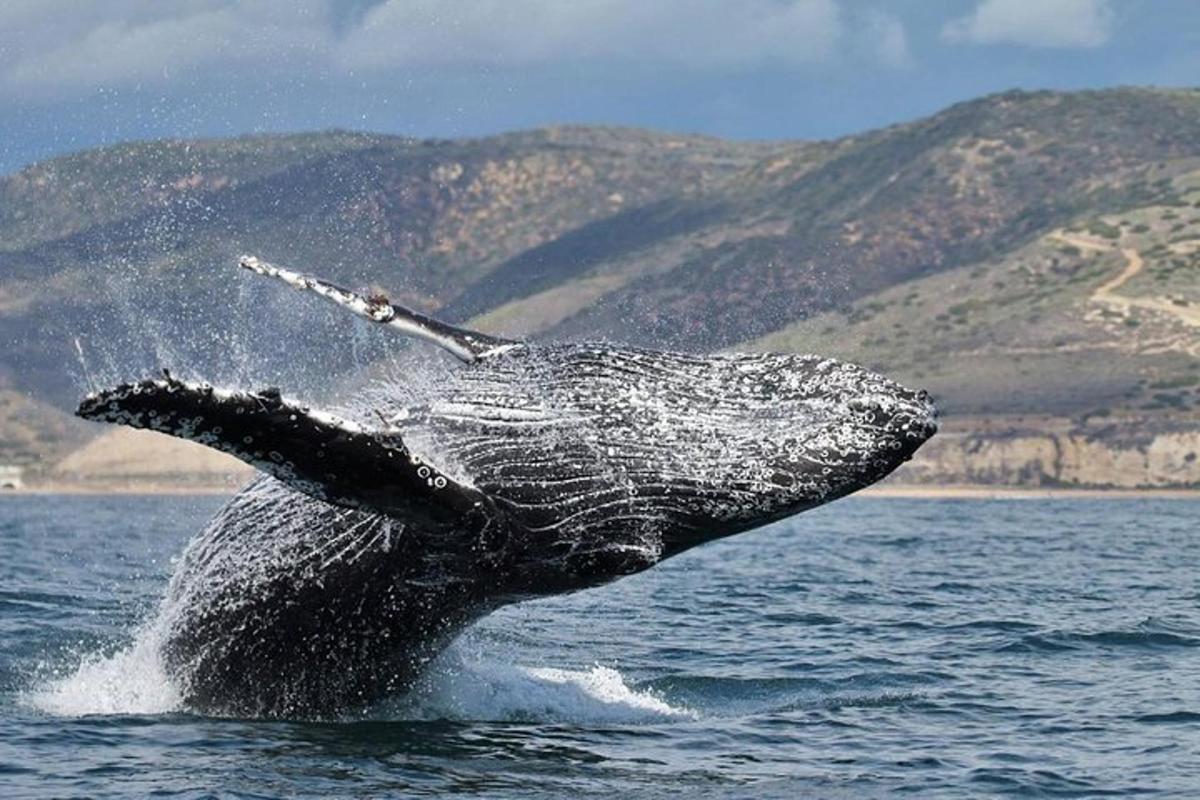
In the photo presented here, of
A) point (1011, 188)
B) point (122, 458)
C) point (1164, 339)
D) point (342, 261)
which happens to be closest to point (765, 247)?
point (1011, 188)

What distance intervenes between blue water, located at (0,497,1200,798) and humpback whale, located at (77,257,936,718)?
84cm

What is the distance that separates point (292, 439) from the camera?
9.14 meters

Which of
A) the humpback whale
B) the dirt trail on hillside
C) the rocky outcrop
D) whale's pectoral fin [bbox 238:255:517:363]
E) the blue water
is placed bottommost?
the blue water

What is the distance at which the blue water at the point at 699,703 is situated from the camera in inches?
414

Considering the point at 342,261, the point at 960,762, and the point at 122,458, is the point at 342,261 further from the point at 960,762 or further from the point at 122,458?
the point at 960,762

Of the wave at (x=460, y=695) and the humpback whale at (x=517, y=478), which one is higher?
the humpback whale at (x=517, y=478)

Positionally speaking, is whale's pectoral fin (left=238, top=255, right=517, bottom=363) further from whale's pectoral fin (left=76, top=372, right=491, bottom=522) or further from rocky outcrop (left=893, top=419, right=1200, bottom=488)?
rocky outcrop (left=893, top=419, right=1200, bottom=488)

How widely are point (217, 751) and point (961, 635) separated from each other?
8456 mm

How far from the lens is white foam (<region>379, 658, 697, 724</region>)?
40.0 ft

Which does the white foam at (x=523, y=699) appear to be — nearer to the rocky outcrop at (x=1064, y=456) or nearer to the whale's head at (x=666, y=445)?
the whale's head at (x=666, y=445)

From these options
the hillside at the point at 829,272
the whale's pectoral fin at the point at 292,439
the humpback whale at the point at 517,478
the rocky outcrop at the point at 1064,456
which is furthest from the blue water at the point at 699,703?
the rocky outcrop at the point at 1064,456

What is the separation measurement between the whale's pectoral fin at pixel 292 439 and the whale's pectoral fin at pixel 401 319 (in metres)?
1.72

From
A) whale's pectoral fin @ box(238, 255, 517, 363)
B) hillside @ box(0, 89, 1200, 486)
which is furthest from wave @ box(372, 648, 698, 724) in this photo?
hillside @ box(0, 89, 1200, 486)

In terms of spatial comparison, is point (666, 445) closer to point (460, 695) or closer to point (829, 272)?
point (460, 695)
